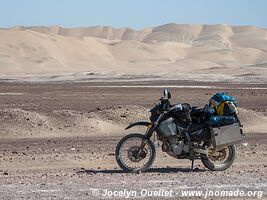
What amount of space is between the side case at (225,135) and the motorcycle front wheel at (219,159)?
219 millimetres

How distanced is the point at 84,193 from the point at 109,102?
60.6ft

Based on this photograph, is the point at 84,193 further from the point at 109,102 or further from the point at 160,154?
the point at 109,102

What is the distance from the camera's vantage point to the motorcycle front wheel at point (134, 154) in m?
11.0

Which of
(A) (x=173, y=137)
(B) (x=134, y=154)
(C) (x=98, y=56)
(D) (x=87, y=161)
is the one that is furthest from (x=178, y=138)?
(C) (x=98, y=56)

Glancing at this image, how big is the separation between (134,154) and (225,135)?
59.1 inches

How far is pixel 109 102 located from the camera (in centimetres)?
2736

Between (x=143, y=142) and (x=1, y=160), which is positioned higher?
(x=143, y=142)

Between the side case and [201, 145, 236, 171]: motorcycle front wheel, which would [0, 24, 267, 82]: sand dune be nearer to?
[201, 145, 236, 171]: motorcycle front wheel

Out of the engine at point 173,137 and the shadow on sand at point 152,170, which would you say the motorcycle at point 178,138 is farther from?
the shadow on sand at point 152,170

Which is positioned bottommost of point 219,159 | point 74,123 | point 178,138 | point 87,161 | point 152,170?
point 74,123

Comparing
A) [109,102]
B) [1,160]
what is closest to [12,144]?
[1,160]

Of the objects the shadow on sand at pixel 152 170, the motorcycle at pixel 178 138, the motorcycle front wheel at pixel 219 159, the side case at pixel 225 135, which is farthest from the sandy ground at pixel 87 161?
the side case at pixel 225 135

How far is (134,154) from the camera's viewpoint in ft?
36.2

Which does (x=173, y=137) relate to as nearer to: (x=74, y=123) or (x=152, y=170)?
(x=152, y=170)
